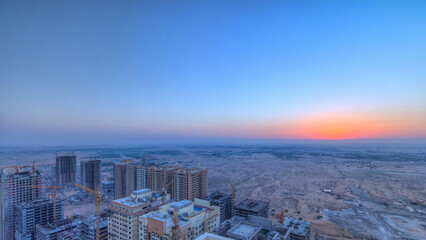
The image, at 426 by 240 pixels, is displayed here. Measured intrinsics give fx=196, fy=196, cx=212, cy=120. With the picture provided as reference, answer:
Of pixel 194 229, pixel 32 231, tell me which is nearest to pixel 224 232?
pixel 194 229

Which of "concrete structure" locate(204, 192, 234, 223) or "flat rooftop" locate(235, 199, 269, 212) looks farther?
"concrete structure" locate(204, 192, 234, 223)

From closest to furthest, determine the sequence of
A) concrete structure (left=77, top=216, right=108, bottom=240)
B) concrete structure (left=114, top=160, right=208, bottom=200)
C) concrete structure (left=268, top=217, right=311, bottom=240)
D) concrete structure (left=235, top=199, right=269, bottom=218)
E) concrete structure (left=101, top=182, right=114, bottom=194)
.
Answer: concrete structure (left=268, top=217, right=311, bottom=240) < concrete structure (left=77, top=216, right=108, bottom=240) < concrete structure (left=235, top=199, right=269, bottom=218) < concrete structure (left=114, top=160, right=208, bottom=200) < concrete structure (left=101, top=182, right=114, bottom=194)

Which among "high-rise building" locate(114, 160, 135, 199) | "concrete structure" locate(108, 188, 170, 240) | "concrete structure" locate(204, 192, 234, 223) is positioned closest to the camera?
"concrete structure" locate(108, 188, 170, 240)

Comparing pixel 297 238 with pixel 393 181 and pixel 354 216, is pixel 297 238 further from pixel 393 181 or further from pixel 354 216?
pixel 393 181

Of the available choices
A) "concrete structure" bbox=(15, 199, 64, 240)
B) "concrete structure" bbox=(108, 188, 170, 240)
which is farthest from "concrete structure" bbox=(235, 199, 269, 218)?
"concrete structure" bbox=(15, 199, 64, 240)

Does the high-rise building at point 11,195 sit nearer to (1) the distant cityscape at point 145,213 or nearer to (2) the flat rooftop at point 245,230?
(1) the distant cityscape at point 145,213

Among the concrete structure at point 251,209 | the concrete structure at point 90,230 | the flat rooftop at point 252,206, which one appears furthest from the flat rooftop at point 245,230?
the concrete structure at point 90,230

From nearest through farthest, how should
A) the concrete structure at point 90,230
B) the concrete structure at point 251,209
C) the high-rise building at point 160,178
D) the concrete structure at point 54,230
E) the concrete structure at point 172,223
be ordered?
the concrete structure at point 172,223
the concrete structure at point 90,230
the concrete structure at point 54,230
the concrete structure at point 251,209
the high-rise building at point 160,178

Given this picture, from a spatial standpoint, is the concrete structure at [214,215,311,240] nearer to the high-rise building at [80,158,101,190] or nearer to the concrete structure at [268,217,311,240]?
the concrete structure at [268,217,311,240]
